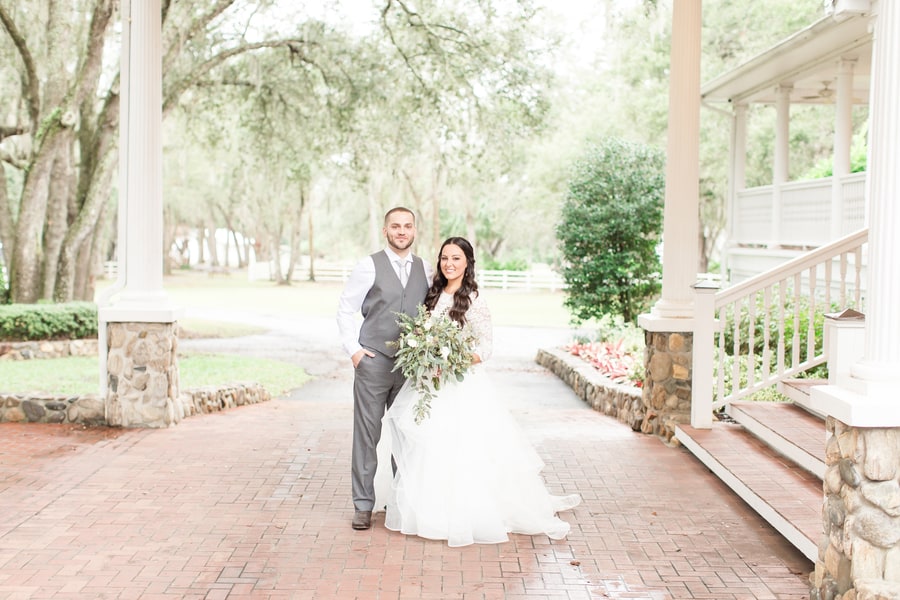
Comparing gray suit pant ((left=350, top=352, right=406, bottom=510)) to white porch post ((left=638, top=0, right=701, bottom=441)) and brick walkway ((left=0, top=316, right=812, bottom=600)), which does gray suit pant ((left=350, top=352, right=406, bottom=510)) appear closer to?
brick walkway ((left=0, top=316, right=812, bottom=600))

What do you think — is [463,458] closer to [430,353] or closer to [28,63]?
[430,353]

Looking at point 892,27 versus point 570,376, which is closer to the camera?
point 892,27

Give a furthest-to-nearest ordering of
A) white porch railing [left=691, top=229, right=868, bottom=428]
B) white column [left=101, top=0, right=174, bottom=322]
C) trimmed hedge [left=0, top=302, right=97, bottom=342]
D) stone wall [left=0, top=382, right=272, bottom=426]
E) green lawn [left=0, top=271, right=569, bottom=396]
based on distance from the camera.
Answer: trimmed hedge [left=0, top=302, right=97, bottom=342], green lawn [left=0, top=271, right=569, bottom=396], stone wall [left=0, top=382, right=272, bottom=426], white column [left=101, top=0, right=174, bottom=322], white porch railing [left=691, top=229, right=868, bottom=428]

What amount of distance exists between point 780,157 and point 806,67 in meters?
1.63

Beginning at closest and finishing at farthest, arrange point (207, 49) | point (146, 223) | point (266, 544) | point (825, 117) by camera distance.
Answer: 1. point (266, 544)
2. point (146, 223)
3. point (207, 49)
4. point (825, 117)

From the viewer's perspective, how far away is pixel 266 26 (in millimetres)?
15164

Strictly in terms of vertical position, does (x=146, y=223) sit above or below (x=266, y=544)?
above

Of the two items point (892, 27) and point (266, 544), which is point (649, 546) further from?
point (892, 27)

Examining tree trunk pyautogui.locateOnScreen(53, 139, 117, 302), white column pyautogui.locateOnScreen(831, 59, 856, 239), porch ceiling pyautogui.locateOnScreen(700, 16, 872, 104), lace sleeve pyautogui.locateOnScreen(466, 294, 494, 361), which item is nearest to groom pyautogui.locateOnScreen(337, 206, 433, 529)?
lace sleeve pyautogui.locateOnScreen(466, 294, 494, 361)

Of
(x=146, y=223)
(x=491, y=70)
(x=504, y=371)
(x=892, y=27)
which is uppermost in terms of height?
(x=491, y=70)

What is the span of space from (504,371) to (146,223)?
296 inches

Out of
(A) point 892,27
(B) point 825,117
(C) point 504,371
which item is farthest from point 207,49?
(B) point 825,117

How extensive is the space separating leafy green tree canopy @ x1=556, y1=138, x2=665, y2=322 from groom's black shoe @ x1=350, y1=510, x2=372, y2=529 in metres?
9.79

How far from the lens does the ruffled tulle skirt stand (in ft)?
15.6
